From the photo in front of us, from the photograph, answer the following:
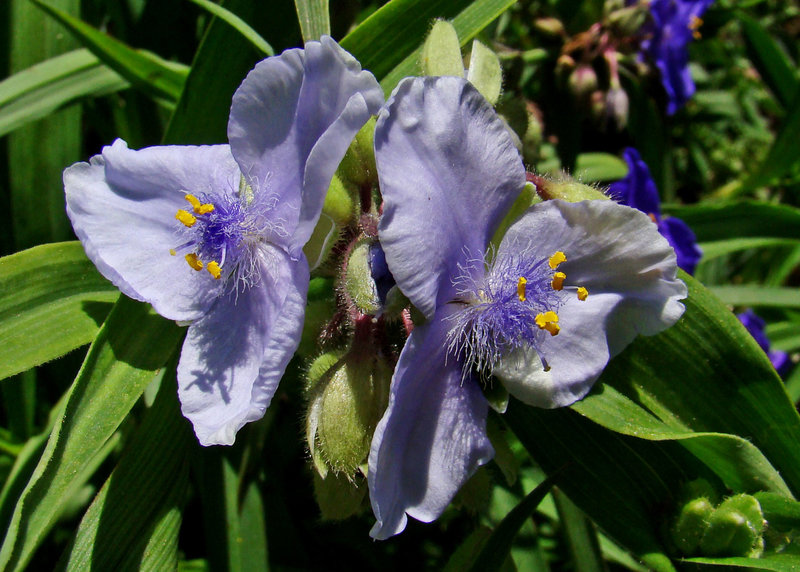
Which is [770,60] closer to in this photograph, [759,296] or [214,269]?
[759,296]

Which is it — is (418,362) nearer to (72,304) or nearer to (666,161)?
→ (72,304)

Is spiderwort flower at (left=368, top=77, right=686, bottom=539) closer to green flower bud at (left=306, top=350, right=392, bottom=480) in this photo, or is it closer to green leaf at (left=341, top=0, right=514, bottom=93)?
green flower bud at (left=306, top=350, right=392, bottom=480)

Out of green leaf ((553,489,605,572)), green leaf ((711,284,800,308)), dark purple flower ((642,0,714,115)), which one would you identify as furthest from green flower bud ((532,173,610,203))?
dark purple flower ((642,0,714,115))

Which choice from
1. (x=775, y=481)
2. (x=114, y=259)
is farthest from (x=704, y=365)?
(x=114, y=259)

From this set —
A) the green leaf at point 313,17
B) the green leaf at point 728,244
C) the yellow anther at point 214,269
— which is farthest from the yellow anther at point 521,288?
the green leaf at point 728,244

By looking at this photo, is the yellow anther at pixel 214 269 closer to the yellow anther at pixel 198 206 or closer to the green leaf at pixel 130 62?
the yellow anther at pixel 198 206

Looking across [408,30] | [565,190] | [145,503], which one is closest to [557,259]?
[565,190]
